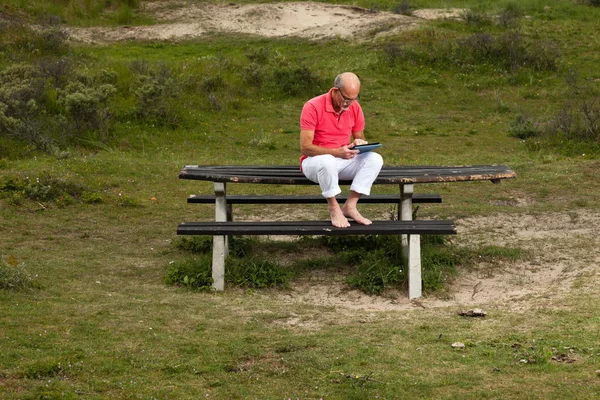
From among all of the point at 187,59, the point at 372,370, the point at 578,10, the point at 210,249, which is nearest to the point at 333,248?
the point at 210,249

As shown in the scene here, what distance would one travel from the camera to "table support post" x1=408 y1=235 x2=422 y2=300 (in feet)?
24.0

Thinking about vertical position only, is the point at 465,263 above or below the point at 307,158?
below

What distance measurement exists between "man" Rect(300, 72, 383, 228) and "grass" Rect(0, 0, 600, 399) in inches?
32.2

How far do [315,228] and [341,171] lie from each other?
60 cm

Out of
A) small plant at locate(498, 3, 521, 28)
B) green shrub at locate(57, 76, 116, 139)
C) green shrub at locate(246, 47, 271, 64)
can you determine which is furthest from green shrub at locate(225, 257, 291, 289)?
small plant at locate(498, 3, 521, 28)

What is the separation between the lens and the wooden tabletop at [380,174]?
7488 mm

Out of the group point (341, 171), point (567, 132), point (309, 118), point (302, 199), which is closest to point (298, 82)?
point (567, 132)

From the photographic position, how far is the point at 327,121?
7.48 meters

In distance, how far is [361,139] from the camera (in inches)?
302

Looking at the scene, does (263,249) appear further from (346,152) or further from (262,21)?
(262,21)

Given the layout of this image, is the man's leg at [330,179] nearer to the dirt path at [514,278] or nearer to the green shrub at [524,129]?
the dirt path at [514,278]

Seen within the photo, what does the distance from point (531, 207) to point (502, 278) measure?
8.15 ft

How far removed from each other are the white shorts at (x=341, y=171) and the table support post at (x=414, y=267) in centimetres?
52

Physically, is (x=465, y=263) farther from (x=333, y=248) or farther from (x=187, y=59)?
(x=187, y=59)
